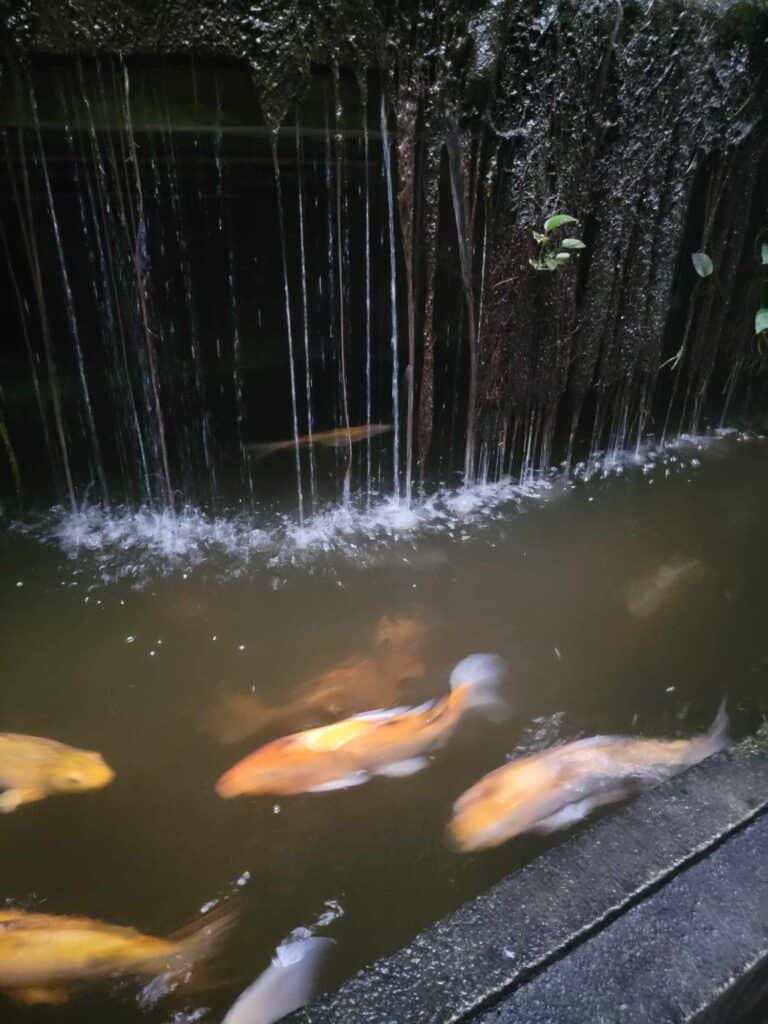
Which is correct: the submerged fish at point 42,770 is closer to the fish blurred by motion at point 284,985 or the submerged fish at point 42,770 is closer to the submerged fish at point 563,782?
the fish blurred by motion at point 284,985

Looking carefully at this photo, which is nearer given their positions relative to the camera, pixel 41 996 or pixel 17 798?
pixel 41 996

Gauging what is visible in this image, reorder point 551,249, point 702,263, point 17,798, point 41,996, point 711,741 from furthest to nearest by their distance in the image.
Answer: point 702,263 < point 551,249 < point 711,741 < point 17,798 < point 41,996

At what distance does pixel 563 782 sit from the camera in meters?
2.44

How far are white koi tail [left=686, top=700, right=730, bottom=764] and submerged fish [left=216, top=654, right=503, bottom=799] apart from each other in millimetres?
727

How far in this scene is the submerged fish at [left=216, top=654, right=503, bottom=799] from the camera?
2.47m

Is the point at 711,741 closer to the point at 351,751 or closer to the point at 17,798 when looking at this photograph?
the point at 351,751

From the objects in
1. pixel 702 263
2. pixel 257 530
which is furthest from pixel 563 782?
pixel 702 263

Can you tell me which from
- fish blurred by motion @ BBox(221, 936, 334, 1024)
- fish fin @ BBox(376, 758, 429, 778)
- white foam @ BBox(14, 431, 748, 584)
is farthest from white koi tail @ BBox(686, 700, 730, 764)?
white foam @ BBox(14, 431, 748, 584)

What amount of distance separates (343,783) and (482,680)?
0.78 meters

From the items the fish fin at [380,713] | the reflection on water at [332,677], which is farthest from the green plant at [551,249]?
the fish fin at [380,713]

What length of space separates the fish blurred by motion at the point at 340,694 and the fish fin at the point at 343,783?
30cm

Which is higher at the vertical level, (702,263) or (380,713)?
(702,263)

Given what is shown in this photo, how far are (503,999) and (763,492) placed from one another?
3908 mm

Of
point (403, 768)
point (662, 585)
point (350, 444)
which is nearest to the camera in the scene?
point (403, 768)
